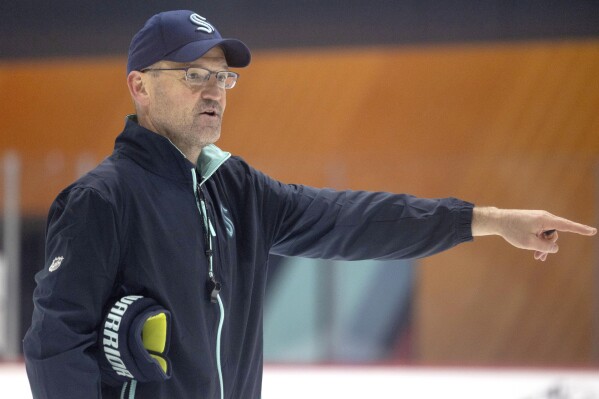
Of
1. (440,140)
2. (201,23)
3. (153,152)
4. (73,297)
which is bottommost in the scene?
(440,140)

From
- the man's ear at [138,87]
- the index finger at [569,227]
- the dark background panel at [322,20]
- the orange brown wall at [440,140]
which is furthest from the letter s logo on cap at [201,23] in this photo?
the orange brown wall at [440,140]

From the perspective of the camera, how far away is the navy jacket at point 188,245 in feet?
4.76

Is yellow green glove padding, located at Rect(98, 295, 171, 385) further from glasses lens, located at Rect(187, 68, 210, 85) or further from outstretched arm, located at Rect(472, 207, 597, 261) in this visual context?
outstretched arm, located at Rect(472, 207, 597, 261)

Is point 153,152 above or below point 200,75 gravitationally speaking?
below

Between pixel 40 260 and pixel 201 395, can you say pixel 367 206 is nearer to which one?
pixel 201 395

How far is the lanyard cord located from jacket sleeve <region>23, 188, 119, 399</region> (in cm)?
19

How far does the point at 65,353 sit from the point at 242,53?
26.4 inches

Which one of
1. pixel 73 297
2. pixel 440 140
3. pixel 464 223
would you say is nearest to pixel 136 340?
pixel 73 297

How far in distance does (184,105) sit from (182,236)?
0.85ft

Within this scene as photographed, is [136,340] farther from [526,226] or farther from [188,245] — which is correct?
[526,226]

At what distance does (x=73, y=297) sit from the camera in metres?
1.44

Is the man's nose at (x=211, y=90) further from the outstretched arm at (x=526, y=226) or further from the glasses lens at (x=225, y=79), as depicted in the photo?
the outstretched arm at (x=526, y=226)

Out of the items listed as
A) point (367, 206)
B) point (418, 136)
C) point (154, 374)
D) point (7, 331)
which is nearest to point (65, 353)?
point (154, 374)

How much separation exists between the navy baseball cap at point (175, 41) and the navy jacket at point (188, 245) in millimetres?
144
